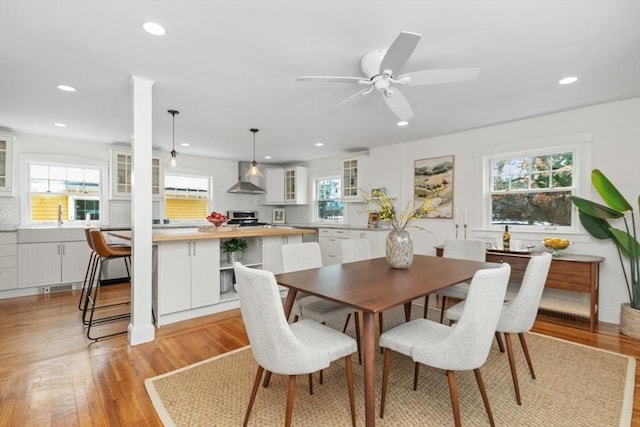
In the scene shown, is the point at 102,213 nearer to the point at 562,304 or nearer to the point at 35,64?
the point at 35,64

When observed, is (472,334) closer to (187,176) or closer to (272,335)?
(272,335)

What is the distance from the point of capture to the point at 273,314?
54.0 inches

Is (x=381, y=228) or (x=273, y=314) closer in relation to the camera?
(x=273, y=314)

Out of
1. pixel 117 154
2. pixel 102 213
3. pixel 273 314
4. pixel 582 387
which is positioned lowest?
pixel 582 387

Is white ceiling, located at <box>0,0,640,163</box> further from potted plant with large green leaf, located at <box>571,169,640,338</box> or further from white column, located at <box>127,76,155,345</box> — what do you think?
potted plant with large green leaf, located at <box>571,169,640,338</box>

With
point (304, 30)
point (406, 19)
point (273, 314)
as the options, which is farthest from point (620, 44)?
point (273, 314)

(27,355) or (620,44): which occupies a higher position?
(620,44)

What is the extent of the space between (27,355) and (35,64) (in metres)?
2.38

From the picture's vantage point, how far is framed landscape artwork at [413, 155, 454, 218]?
14.7ft

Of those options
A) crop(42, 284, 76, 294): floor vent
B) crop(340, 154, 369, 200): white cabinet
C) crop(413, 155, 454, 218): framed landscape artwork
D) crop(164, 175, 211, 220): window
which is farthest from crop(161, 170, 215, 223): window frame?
crop(413, 155, 454, 218): framed landscape artwork

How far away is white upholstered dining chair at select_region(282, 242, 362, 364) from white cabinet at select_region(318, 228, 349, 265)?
116 inches

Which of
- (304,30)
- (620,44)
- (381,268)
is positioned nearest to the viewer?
(304,30)

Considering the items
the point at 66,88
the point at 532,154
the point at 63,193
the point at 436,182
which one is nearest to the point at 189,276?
the point at 66,88

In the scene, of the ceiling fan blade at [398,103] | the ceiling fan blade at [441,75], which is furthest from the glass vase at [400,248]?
the ceiling fan blade at [441,75]
